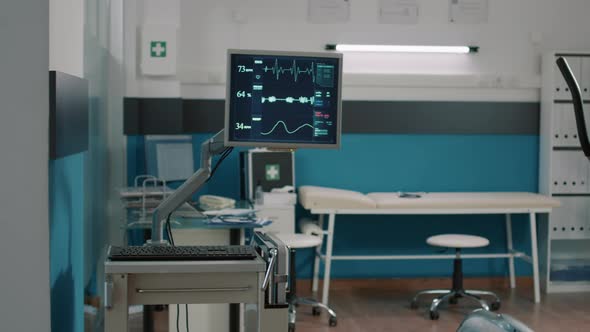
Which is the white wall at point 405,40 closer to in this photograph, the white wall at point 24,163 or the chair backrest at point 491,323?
the white wall at point 24,163

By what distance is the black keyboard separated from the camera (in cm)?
276

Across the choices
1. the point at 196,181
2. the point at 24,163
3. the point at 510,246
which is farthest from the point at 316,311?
the point at 24,163

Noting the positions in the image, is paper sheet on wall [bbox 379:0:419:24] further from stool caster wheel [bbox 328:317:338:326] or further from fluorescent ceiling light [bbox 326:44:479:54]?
stool caster wheel [bbox 328:317:338:326]

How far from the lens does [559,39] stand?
21.6 ft

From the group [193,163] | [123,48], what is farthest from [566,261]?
[123,48]

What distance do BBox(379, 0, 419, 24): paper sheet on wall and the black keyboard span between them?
3.78 m

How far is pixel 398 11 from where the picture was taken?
640 centimetres

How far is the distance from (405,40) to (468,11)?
21.1 inches

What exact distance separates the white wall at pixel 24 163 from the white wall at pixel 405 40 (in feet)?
11.8

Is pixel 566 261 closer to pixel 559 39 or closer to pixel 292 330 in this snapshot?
pixel 559 39

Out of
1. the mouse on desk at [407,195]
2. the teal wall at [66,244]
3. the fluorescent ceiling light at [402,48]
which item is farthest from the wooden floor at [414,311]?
the teal wall at [66,244]

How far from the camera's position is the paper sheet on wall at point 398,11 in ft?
20.9

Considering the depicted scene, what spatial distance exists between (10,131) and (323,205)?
3.39 metres

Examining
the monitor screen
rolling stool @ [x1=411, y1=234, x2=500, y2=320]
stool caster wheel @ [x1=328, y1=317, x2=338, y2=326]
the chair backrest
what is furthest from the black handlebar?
the chair backrest
